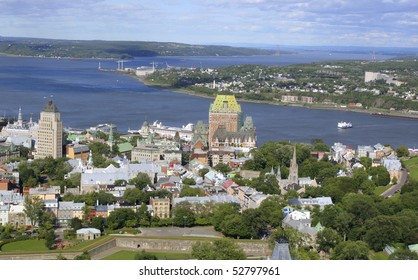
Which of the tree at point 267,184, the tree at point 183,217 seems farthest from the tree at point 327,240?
the tree at point 267,184

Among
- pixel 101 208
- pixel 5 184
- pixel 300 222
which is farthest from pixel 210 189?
pixel 5 184

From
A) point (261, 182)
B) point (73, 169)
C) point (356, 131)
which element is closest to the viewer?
point (261, 182)

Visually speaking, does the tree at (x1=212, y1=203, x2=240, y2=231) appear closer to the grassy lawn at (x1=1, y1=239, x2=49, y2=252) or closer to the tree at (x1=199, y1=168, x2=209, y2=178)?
the grassy lawn at (x1=1, y1=239, x2=49, y2=252)

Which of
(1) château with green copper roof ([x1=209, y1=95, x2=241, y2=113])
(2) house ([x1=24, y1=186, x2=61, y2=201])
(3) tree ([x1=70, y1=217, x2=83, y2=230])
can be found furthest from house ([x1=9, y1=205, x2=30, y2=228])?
(1) château with green copper roof ([x1=209, y1=95, x2=241, y2=113])
